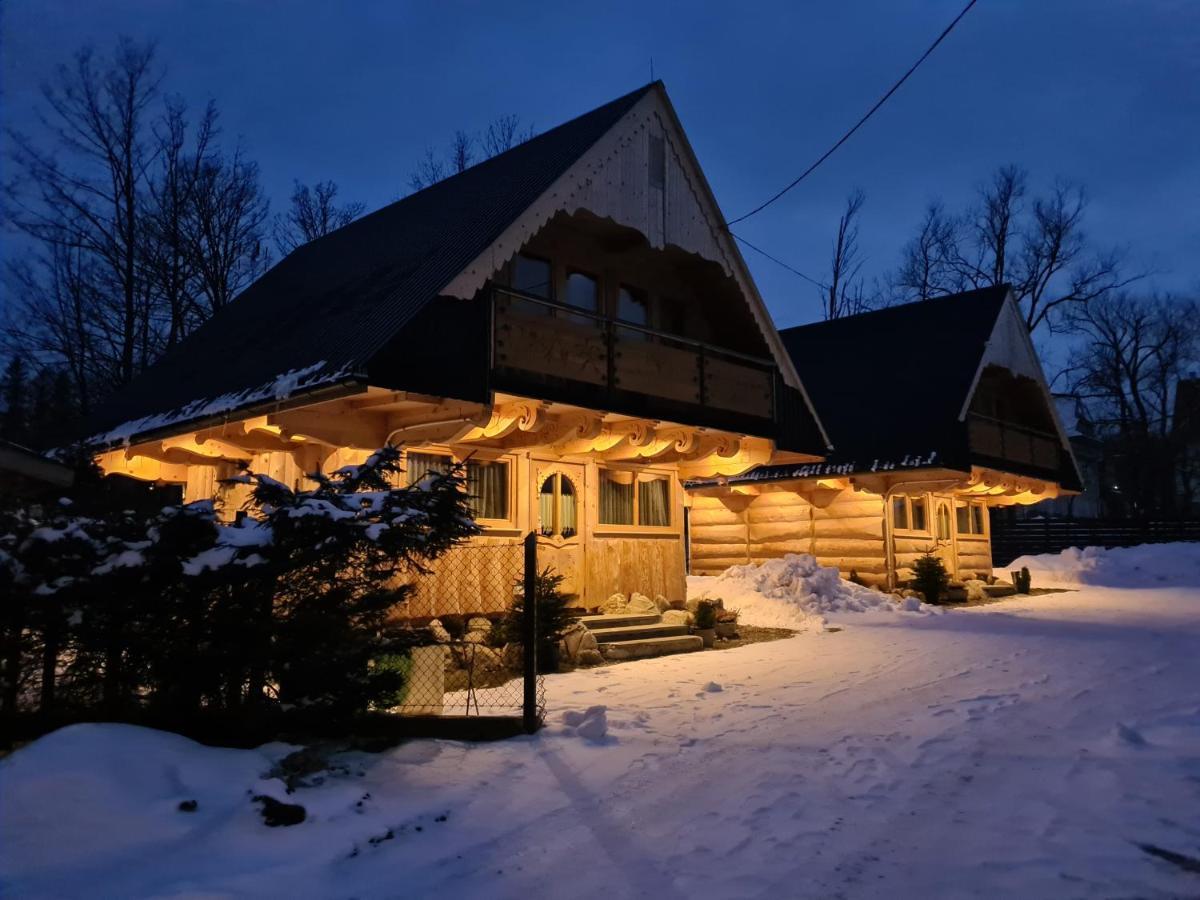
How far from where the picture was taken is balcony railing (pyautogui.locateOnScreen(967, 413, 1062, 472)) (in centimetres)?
2167

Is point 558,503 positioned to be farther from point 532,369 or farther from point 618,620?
point 532,369

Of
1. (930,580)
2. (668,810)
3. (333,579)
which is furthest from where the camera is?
(930,580)

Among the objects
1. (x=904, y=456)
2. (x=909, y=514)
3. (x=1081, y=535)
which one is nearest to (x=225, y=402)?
(x=904, y=456)

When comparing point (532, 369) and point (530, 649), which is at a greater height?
point (532, 369)

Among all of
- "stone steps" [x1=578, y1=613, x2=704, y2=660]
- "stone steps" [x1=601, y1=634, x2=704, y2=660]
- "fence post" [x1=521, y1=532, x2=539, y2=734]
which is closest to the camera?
"fence post" [x1=521, y1=532, x2=539, y2=734]

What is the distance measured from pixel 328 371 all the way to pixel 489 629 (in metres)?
4.04

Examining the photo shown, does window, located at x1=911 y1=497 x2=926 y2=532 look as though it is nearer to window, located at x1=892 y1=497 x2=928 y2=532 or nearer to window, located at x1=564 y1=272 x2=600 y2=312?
window, located at x1=892 y1=497 x2=928 y2=532

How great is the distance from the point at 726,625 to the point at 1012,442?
13455 mm

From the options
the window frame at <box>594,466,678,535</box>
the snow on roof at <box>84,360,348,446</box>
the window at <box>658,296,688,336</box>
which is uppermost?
the window at <box>658,296,688,336</box>

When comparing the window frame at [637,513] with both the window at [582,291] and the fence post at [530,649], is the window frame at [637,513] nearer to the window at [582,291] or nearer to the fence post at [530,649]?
the window at [582,291]

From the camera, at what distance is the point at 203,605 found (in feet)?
19.4

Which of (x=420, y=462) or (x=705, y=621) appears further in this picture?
(x=705, y=621)

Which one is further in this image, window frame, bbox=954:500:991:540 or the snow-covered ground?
window frame, bbox=954:500:991:540

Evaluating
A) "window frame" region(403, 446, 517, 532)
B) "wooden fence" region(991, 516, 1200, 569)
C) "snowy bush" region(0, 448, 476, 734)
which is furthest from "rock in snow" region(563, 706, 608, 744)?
"wooden fence" region(991, 516, 1200, 569)
